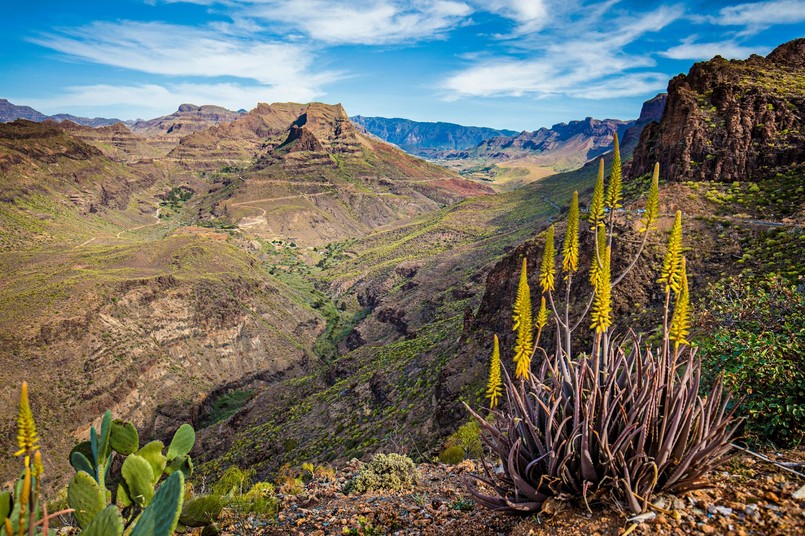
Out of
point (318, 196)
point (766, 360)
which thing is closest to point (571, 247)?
point (766, 360)

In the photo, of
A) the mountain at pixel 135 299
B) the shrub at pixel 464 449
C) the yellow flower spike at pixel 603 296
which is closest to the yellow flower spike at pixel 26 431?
the yellow flower spike at pixel 603 296

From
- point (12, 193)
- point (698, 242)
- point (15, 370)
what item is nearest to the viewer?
point (698, 242)

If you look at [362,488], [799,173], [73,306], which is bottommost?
[73,306]

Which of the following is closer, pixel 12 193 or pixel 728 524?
pixel 728 524

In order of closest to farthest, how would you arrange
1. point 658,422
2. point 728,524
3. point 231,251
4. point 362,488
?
point 728,524 → point 658,422 → point 362,488 → point 231,251

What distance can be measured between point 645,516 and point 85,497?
4.64 metres

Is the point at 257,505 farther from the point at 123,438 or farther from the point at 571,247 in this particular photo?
the point at 571,247

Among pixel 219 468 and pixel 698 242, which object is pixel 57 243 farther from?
pixel 698 242

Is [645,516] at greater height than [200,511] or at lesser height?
greater

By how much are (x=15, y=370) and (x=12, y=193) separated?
2907 inches

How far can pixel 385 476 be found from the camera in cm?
834

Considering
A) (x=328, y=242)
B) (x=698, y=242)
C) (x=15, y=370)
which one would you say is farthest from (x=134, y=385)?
(x=328, y=242)

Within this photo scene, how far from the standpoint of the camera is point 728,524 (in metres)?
3.08

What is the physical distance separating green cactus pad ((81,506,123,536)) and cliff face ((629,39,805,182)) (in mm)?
24478
